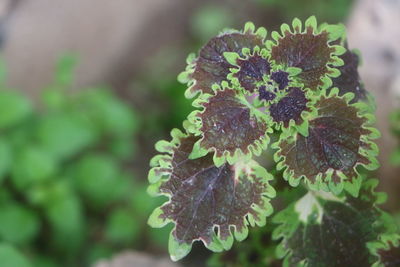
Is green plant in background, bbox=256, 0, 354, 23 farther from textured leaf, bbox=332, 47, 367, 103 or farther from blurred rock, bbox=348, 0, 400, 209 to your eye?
textured leaf, bbox=332, 47, 367, 103

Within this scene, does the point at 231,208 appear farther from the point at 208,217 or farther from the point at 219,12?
the point at 219,12

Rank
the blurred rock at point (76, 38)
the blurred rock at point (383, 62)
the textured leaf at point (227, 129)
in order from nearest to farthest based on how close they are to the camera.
Result: the textured leaf at point (227, 129) < the blurred rock at point (383, 62) < the blurred rock at point (76, 38)

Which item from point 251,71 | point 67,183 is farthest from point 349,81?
point 67,183

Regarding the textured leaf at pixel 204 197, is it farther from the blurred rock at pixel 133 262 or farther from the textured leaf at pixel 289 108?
the blurred rock at pixel 133 262

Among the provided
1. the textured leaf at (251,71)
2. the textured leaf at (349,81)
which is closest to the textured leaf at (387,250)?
the textured leaf at (349,81)

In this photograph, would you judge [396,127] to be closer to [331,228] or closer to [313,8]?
[331,228]

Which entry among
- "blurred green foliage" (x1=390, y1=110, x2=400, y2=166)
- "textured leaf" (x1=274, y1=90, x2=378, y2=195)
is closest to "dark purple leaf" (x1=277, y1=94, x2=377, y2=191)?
"textured leaf" (x1=274, y1=90, x2=378, y2=195)

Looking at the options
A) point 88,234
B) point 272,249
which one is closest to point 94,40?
point 88,234
